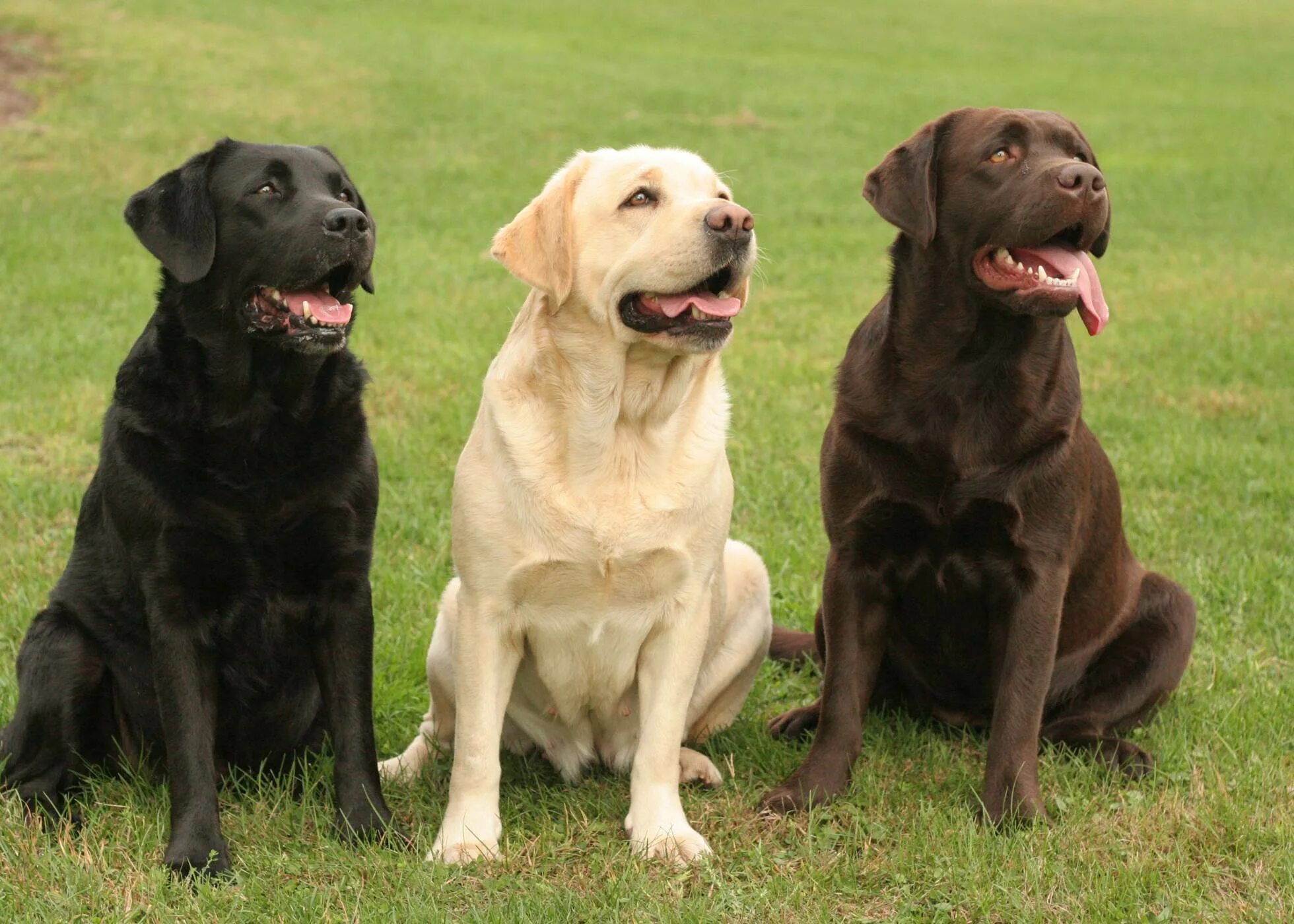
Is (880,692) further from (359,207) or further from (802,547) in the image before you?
(359,207)

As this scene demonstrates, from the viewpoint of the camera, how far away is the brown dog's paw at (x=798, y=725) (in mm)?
4098

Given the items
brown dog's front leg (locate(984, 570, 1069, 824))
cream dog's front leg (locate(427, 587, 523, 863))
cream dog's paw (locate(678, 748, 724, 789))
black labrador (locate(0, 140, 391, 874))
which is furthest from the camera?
cream dog's paw (locate(678, 748, 724, 789))

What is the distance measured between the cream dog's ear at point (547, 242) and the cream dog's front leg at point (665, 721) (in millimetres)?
847

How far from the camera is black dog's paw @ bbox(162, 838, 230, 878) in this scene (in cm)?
318

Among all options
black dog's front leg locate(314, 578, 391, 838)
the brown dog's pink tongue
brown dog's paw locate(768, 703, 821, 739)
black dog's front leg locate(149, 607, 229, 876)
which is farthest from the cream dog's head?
brown dog's paw locate(768, 703, 821, 739)

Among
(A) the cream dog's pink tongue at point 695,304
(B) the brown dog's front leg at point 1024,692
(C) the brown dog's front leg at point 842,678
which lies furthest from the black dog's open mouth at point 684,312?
(B) the brown dog's front leg at point 1024,692

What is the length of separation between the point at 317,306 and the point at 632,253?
766 millimetres

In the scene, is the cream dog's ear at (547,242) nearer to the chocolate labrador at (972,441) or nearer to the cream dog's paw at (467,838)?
the chocolate labrador at (972,441)

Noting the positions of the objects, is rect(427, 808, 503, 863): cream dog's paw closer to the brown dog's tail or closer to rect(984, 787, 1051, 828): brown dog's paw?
rect(984, 787, 1051, 828): brown dog's paw

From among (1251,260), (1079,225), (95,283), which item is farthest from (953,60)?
(1079,225)

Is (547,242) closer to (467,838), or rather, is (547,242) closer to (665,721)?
(665,721)

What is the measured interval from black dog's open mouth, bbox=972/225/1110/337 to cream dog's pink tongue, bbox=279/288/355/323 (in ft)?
5.07

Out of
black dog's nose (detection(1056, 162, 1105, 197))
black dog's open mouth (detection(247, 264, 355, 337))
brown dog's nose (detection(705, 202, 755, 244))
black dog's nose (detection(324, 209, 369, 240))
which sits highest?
black dog's nose (detection(1056, 162, 1105, 197))

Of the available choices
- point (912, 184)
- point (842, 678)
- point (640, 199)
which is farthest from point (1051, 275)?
point (842, 678)
